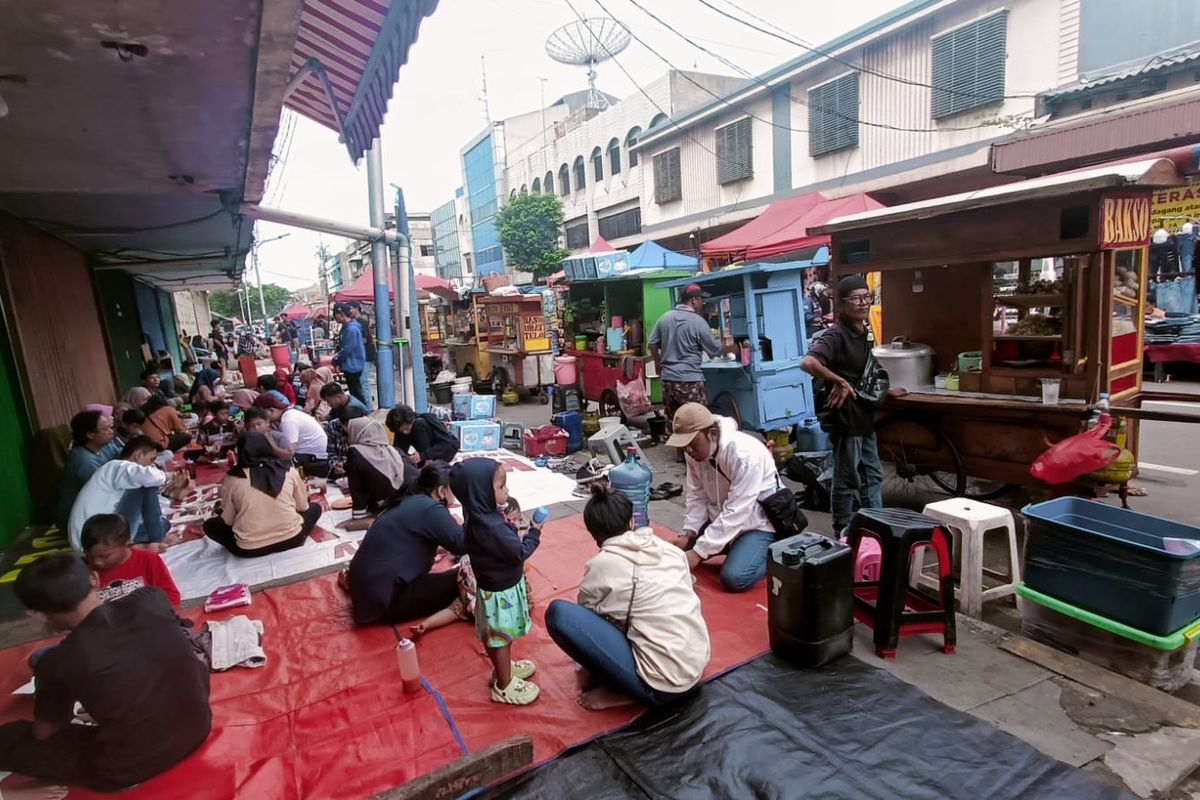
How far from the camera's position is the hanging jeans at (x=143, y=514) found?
5059mm

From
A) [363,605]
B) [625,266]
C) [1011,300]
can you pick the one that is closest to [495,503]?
[363,605]

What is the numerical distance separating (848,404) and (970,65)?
1239 centimetres

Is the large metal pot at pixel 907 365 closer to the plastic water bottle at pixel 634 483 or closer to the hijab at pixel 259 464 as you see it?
the plastic water bottle at pixel 634 483

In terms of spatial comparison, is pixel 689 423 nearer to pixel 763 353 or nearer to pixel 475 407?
pixel 763 353

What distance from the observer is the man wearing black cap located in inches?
282

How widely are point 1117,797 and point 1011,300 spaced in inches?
149

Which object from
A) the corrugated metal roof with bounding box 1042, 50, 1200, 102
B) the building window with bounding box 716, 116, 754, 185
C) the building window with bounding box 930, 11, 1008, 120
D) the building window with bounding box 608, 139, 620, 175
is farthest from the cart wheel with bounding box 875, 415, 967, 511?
the building window with bounding box 608, 139, 620, 175

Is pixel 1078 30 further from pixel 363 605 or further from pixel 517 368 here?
pixel 363 605

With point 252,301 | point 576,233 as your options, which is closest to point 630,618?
point 576,233

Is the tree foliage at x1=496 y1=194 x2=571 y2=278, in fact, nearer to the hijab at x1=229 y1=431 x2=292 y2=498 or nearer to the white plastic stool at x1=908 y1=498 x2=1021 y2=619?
the hijab at x1=229 y1=431 x2=292 y2=498

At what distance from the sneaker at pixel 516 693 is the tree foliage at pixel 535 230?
26.5 m

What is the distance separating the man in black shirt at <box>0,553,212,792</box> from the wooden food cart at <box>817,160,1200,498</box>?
202 inches

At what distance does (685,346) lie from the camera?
285 inches

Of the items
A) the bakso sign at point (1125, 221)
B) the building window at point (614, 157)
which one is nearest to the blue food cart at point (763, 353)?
the bakso sign at point (1125, 221)
